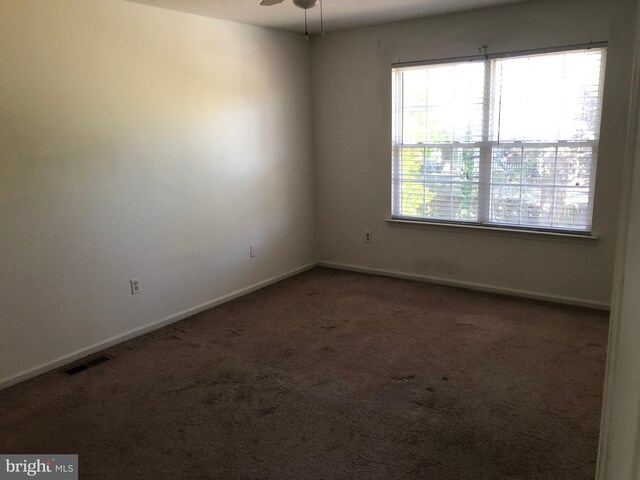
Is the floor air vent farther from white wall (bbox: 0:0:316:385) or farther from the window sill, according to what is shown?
the window sill

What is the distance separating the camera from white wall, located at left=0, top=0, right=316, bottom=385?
3012 millimetres

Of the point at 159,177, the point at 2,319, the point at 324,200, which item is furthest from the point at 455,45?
the point at 2,319

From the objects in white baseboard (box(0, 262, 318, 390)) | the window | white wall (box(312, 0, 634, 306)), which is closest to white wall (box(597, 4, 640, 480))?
white baseboard (box(0, 262, 318, 390))

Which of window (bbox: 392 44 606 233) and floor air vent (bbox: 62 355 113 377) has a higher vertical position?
window (bbox: 392 44 606 233)

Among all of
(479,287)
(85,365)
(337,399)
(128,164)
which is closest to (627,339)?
(337,399)

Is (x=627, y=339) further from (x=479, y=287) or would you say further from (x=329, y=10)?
(x=479, y=287)

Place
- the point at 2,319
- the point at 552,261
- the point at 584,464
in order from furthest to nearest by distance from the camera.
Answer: the point at 552,261, the point at 2,319, the point at 584,464

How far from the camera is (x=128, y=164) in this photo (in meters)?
3.59

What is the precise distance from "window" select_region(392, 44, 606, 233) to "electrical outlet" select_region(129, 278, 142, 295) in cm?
255

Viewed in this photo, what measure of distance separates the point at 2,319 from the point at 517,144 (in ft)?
13.0

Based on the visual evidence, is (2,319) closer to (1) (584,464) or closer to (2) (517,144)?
(1) (584,464)

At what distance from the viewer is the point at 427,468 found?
7.30ft

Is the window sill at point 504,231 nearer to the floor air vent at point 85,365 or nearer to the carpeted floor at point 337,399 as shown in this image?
the carpeted floor at point 337,399

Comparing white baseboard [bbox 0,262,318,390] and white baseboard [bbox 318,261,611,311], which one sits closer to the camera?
white baseboard [bbox 0,262,318,390]
